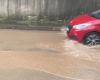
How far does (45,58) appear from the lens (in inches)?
500

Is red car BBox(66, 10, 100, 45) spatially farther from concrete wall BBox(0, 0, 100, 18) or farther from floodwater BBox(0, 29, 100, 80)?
concrete wall BBox(0, 0, 100, 18)

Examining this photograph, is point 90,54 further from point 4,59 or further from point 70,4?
point 70,4

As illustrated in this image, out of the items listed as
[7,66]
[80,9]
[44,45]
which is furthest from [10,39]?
[80,9]

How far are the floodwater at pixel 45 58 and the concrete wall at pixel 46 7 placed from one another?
2778 millimetres

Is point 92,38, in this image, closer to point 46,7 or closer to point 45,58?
point 45,58

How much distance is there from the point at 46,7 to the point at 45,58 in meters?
7.64

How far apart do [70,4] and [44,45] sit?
19.3 feet

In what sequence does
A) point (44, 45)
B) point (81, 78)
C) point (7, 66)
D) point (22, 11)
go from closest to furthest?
1. point (81, 78)
2. point (7, 66)
3. point (44, 45)
4. point (22, 11)

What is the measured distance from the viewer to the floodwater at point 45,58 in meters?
10.7

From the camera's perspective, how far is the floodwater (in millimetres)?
10734

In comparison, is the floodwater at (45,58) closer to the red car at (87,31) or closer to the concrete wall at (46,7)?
the red car at (87,31)

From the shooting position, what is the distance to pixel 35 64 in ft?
39.1

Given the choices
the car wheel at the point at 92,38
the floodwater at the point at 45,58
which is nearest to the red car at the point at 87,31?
the car wheel at the point at 92,38

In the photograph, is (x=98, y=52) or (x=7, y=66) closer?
(x=7, y=66)
